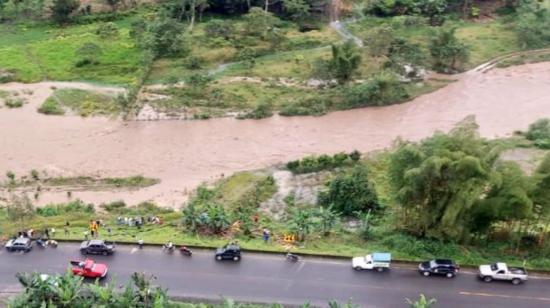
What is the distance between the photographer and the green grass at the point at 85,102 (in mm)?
50562

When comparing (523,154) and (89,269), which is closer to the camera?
(89,269)

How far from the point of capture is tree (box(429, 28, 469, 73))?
5466 centimetres

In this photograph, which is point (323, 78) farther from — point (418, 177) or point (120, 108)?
point (418, 177)

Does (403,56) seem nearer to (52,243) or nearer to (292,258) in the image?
(292,258)

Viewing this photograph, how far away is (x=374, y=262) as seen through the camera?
102 feet

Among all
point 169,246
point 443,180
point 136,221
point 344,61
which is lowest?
point 136,221

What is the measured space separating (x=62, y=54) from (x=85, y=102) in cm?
847

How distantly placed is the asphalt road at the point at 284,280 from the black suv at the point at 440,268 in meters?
0.27

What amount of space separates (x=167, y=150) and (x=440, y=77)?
23238 mm

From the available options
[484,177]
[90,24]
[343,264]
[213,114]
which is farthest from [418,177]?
[90,24]

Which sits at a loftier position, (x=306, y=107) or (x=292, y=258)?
(x=306, y=107)

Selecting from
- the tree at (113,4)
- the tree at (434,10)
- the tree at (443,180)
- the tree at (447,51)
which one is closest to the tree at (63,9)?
the tree at (113,4)

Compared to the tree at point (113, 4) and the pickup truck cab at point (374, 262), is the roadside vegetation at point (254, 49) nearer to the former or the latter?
the tree at point (113, 4)

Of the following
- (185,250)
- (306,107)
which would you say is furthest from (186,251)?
(306,107)
